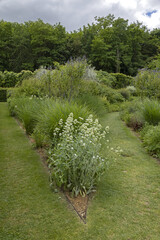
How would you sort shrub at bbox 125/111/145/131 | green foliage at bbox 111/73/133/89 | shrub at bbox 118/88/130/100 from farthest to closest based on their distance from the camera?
green foliage at bbox 111/73/133/89
shrub at bbox 118/88/130/100
shrub at bbox 125/111/145/131

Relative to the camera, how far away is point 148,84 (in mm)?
8992

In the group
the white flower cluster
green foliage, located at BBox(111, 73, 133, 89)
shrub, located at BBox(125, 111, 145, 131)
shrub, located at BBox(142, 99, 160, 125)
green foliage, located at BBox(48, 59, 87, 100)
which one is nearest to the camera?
the white flower cluster

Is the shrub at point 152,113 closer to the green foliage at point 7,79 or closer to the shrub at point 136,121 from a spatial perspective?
the shrub at point 136,121

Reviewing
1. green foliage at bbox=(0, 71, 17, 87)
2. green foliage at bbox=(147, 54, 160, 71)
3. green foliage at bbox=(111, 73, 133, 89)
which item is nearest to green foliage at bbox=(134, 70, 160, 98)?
green foliage at bbox=(147, 54, 160, 71)

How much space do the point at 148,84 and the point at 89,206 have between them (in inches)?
301

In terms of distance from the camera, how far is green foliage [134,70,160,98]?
29.2 ft

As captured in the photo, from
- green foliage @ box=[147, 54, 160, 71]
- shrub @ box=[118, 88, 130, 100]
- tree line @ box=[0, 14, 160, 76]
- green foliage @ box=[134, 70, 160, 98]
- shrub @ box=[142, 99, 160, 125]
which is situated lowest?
shrub @ box=[118, 88, 130, 100]

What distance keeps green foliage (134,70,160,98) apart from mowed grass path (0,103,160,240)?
5.71 meters

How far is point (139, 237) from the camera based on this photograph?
205 cm

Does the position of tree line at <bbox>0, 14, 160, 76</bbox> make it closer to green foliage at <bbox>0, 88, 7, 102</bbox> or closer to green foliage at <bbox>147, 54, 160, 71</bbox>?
green foliage at <bbox>0, 88, 7, 102</bbox>

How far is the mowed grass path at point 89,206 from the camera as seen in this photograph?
2.11 m

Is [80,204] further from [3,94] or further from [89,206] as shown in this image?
[3,94]

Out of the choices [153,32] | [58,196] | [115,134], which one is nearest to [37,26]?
[153,32]

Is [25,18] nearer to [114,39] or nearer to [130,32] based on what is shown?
[114,39]
